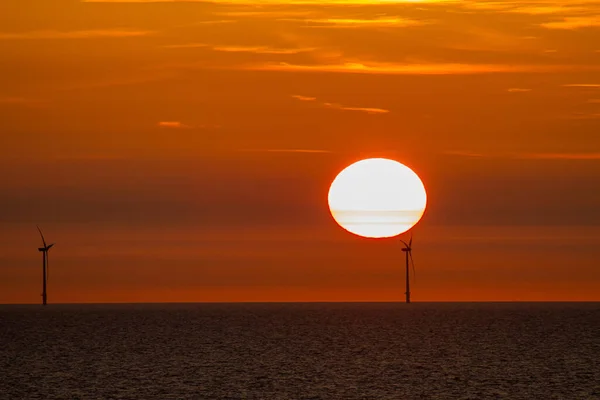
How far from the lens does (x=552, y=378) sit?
96.4m

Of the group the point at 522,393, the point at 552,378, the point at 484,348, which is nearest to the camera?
the point at 522,393

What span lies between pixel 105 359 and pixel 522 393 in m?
54.9

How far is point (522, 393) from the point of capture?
81812mm

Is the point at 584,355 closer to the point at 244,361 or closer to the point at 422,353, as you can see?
the point at 422,353

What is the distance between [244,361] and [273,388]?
32841 mm

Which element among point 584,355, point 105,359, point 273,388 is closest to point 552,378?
point 273,388

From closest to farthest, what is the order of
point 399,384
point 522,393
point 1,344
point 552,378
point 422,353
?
point 522,393 < point 399,384 < point 552,378 < point 422,353 < point 1,344

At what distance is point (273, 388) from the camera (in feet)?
280

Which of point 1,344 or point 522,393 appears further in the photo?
point 1,344

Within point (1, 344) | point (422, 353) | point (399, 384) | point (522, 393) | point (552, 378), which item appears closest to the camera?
point (522, 393)

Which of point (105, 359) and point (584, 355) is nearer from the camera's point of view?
point (105, 359)

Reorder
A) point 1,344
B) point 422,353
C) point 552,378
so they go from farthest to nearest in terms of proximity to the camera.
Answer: point 1,344
point 422,353
point 552,378

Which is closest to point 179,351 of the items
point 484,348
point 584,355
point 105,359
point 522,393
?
point 105,359

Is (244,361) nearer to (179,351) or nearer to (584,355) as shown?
(179,351)
